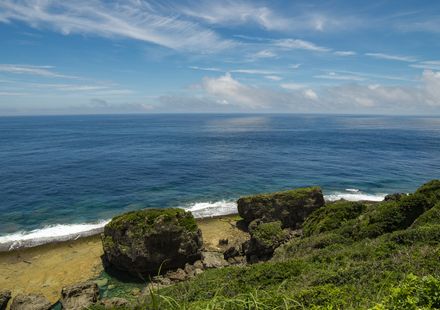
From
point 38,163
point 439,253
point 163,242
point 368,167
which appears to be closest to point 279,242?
point 163,242

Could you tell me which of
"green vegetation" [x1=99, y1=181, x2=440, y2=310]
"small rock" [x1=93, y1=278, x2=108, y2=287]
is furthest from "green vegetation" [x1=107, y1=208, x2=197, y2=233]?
"green vegetation" [x1=99, y1=181, x2=440, y2=310]

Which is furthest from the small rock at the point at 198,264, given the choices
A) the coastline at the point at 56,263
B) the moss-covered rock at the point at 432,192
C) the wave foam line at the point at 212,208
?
the moss-covered rock at the point at 432,192

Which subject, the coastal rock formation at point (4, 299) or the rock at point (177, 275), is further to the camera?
the rock at point (177, 275)

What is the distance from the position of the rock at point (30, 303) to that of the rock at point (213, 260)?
11.8 m

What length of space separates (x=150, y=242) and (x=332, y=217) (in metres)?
16.1

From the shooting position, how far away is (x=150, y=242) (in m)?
27.8

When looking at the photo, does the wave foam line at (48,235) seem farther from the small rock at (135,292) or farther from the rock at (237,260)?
the rock at (237,260)

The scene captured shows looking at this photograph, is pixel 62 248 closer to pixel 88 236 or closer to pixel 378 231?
pixel 88 236

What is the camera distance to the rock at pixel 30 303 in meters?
21.5

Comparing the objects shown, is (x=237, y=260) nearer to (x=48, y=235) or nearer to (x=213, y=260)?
(x=213, y=260)

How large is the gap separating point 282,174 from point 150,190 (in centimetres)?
2567

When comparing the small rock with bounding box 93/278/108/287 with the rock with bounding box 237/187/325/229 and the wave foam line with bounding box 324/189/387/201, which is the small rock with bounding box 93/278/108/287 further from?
the wave foam line with bounding box 324/189/387/201

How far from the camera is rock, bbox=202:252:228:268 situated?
27.6 metres

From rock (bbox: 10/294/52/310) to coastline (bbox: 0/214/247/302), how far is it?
199 centimetres
